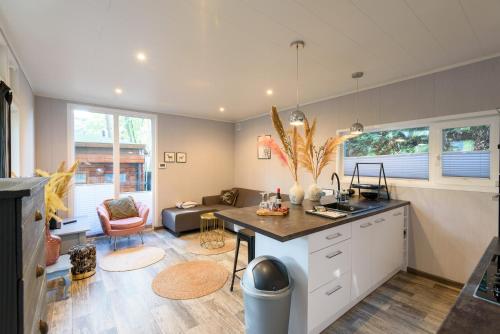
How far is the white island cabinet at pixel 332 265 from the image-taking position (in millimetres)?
Answer: 1762

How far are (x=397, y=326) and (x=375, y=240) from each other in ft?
2.53

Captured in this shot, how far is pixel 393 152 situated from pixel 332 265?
2.23m

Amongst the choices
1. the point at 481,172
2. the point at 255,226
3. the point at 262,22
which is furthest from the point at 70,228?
the point at 481,172

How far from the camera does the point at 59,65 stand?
110 inches

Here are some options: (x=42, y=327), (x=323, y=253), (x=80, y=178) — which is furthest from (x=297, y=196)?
(x=80, y=178)

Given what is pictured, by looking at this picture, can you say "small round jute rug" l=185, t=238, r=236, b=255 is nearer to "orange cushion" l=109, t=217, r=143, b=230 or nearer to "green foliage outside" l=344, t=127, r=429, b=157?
"orange cushion" l=109, t=217, r=143, b=230

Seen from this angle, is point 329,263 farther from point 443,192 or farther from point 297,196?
point 443,192

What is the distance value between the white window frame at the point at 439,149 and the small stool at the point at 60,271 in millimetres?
4143

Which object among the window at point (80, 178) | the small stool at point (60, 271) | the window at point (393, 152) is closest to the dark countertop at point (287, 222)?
the window at point (393, 152)

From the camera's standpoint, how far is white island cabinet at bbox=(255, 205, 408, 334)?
1.76 meters

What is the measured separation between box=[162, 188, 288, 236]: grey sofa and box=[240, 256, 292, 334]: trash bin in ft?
8.07

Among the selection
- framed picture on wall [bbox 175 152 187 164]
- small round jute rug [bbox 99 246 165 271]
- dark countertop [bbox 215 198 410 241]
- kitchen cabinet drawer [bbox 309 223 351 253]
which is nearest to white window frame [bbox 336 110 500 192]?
dark countertop [bbox 215 198 410 241]

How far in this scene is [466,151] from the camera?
2.71m

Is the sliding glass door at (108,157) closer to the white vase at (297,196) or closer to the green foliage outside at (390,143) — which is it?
the white vase at (297,196)
